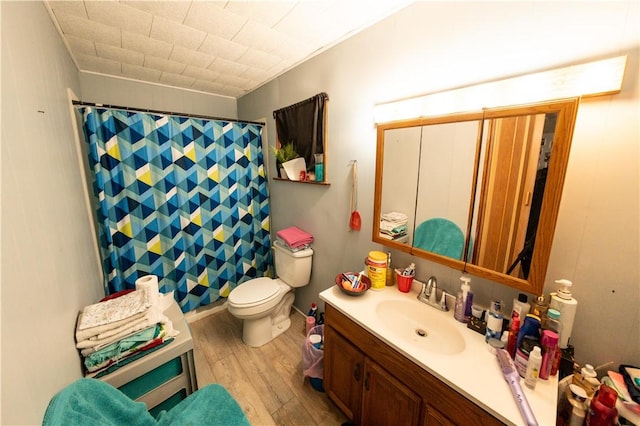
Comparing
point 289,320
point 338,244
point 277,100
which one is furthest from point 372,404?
point 277,100

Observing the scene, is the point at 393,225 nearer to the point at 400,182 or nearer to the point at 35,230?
the point at 400,182

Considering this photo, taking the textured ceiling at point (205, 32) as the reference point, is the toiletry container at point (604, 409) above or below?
below

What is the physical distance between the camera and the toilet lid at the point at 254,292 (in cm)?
174

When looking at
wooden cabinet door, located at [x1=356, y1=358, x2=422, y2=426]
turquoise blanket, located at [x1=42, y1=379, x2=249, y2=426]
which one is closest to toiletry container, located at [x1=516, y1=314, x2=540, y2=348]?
wooden cabinet door, located at [x1=356, y1=358, x2=422, y2=426]

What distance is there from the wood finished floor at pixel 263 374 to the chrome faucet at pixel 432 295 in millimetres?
874

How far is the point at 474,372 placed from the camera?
2.60 ft

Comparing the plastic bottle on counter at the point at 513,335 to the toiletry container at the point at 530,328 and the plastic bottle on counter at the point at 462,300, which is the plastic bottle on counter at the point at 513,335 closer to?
the toiletry container at the point at 530,328

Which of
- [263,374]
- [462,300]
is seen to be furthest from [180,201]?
[462,300]

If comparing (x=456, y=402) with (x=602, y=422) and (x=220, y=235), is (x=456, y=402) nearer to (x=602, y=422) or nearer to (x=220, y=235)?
(x=602, y=422)

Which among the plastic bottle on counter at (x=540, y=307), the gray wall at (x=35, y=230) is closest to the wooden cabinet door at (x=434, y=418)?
the plastic bottle on counter at (x=540, y=307)

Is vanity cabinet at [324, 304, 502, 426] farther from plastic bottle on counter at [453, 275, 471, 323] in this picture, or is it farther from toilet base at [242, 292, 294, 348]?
toilet base at [242, 292, 294, 348]

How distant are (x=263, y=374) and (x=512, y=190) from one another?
183 centimetres

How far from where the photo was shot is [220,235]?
2.18 m

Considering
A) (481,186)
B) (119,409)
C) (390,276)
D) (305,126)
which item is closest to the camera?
(119,409)
